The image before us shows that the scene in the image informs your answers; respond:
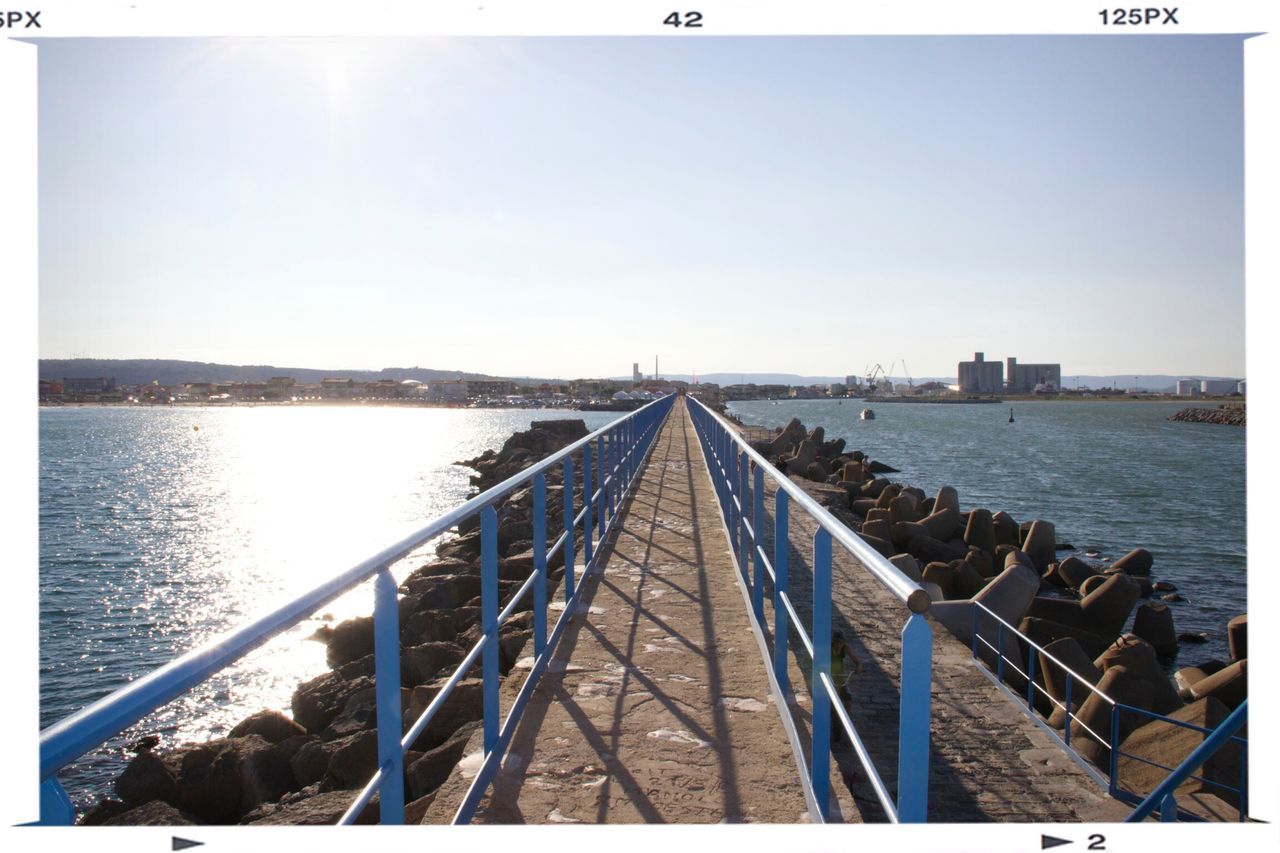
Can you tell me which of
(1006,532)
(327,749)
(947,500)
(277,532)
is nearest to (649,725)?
(327,749)

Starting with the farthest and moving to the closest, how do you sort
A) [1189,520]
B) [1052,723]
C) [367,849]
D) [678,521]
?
[1189,520] → [678,521] → [1052,723] → [367,849]

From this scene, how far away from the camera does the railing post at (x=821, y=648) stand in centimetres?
279

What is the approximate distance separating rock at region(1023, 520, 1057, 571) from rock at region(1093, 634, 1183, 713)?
8.71 m

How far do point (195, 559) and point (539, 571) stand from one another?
2365cm

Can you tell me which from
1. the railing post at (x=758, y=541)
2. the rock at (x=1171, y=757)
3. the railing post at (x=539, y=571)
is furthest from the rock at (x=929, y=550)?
the railing post at (x=539, y=571)

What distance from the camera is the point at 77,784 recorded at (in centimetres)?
909

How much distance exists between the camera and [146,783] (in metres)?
6.97

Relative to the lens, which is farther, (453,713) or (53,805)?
(453,713)

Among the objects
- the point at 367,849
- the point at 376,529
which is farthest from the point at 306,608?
the point at 376,529

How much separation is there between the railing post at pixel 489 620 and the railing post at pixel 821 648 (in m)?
1.26

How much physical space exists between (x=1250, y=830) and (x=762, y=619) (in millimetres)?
2935

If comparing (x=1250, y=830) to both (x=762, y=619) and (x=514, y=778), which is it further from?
(x=762, y=619)

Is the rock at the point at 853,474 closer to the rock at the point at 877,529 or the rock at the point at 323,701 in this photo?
the rock at the point at 877,529

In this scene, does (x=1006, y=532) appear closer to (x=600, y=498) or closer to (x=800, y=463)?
(x=800, y=463)
